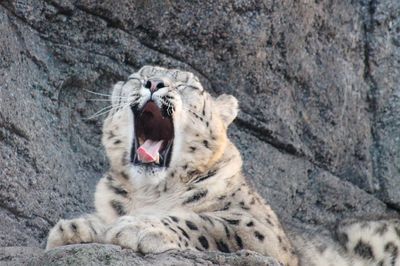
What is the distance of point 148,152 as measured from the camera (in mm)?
6066

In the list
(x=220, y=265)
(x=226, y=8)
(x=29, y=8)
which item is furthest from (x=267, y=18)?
(x=220, y=265)

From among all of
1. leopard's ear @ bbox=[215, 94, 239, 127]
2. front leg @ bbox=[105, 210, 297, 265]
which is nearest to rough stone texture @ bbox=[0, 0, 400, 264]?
leopard's ear @ bbox=[215, 94, 239, 127]

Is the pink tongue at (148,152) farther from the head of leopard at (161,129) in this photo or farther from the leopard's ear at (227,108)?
the leopard's ear at (227,108)

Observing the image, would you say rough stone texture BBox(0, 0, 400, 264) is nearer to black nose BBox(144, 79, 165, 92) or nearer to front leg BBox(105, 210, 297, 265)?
black nose BBox(144, 79, 165, 92)

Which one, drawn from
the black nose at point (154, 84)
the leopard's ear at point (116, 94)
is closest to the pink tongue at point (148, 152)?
the black nose at point (154, 84)

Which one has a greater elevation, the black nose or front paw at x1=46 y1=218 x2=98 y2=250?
the black nose

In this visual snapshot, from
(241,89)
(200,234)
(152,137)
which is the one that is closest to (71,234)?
(200,234)

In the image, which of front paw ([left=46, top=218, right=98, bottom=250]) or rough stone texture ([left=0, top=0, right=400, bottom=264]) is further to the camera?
rough stone texture ([left=0, top=0, right=400, bottom=264])

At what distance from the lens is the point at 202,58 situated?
7.46 metres

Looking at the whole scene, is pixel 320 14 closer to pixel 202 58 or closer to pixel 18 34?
pixel 202 58

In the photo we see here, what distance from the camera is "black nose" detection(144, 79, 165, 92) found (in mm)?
6073

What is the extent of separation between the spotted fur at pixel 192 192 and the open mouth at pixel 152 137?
3 centimetres

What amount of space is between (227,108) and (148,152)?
0.74m

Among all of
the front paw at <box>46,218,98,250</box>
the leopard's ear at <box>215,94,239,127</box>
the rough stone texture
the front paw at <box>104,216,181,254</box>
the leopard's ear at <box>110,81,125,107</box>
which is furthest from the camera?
the rough stone texture
